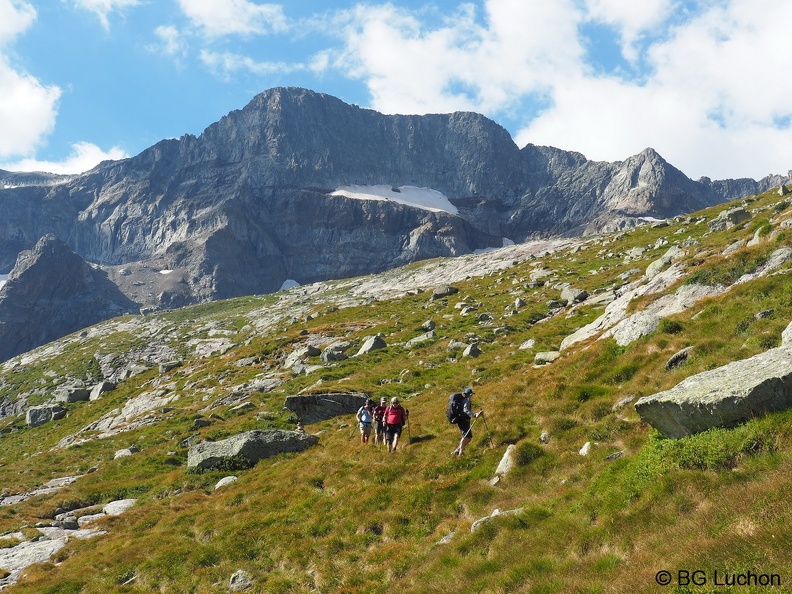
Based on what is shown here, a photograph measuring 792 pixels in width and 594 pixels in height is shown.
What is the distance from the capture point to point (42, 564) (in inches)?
783

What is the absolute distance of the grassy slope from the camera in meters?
9.38

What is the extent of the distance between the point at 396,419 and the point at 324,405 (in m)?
13.0

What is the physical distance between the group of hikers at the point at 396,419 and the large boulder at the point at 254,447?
4.89 m

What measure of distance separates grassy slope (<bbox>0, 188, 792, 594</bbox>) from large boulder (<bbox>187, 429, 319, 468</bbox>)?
1013mm

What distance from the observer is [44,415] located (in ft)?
216

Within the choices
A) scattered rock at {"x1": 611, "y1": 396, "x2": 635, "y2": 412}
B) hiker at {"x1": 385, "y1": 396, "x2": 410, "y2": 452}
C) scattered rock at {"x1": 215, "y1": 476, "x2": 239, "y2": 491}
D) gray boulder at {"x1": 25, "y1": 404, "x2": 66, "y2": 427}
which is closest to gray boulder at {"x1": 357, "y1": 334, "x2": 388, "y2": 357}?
scattered rock at {"x1": 215, "y1": 476, "x2": 239, "y2": 491}

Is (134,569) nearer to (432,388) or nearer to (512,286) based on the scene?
(432,388)

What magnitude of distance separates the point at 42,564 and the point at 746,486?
80.6 feet

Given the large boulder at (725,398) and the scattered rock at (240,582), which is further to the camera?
the scattered rock at (240,582)

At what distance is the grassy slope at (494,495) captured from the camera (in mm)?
9383

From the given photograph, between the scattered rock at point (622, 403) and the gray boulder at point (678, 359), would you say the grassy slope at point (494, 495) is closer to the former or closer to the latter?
the scattered rock at point (622, 403)

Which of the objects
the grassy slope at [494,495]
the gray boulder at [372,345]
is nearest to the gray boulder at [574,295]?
the grassy slope at [494,495]

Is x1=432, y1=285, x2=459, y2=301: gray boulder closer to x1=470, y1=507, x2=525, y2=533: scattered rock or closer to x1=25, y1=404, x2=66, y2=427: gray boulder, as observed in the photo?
x1=25, y1=404, x2=66, y2=427: gray boulder

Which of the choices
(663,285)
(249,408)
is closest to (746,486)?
(663,285)
